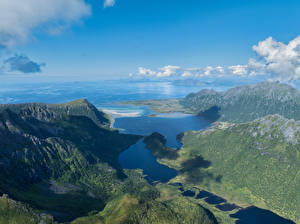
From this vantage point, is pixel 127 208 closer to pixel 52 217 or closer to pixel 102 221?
pixel 102 221

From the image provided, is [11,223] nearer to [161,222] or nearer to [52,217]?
[52,217]

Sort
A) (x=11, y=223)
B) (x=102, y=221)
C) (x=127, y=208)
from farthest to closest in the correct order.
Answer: (x=127, y=208)
(x=102, y=221)
(x=11, y=223)

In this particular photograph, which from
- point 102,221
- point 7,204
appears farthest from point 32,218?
point 102,221

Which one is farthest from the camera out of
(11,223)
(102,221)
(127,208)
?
(127,208)

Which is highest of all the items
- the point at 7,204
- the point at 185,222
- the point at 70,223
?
the point at 7,204

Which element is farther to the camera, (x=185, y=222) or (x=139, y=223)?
(x=185, y=222)

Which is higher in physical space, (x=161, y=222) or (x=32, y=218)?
(x=32, y=218)

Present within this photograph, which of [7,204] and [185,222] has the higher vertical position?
[7,204]

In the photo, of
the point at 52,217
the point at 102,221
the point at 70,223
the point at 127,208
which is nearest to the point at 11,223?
the point at 52,217

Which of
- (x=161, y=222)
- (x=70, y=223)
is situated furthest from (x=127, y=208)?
(x=70, y=223)
